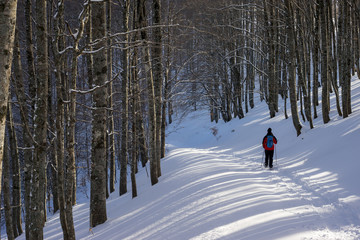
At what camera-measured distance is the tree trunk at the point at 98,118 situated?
24.9ft

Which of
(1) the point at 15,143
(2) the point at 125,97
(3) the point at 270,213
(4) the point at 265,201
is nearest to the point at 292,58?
(2) the point at 125,97

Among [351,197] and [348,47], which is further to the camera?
[348,47]

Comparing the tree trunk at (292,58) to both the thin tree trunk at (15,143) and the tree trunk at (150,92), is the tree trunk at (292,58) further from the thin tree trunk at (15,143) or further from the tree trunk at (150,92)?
the thin tree trunk at (15,143)

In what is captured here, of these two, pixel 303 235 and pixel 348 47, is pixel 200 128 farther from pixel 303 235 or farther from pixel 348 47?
pixel 303 235

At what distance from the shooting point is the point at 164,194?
29.7 feet

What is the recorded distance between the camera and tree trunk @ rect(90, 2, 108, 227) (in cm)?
758

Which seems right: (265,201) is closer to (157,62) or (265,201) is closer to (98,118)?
(98,118)

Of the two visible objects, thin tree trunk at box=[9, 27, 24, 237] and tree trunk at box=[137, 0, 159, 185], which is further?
tree trunk at box=[137, 0, 159, 185]

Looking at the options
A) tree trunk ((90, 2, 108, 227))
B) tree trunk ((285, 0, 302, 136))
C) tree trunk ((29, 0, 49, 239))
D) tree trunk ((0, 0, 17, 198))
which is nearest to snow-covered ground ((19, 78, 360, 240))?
tree trunk ((90, 2, 108, 227))

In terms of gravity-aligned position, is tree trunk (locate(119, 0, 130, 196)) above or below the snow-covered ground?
above

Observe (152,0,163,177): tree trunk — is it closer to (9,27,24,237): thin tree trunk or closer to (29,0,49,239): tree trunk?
(9,27,24,237): thin tree trunk

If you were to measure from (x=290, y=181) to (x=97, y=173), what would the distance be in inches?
230

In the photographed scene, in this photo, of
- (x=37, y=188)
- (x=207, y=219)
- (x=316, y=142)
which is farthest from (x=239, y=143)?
(x=37, y=188)

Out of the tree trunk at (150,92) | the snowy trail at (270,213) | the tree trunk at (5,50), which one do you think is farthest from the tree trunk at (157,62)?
the tree trunk at (5,50)
